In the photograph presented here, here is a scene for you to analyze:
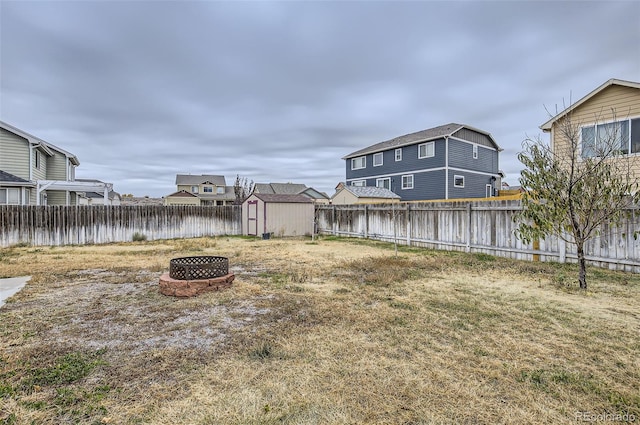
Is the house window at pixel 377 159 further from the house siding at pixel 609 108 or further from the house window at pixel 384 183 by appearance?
the house siding at pixel 609 108

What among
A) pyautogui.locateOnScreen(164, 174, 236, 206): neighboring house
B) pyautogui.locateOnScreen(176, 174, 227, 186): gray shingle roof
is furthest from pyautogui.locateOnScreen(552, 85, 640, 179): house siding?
pyautogui.locateOnScreen(176, 174, 227, 186): gray shingle roof

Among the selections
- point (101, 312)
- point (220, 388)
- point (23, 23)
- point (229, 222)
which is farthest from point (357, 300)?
point (229, 222)

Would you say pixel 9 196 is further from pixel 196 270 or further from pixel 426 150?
pixel 426 150

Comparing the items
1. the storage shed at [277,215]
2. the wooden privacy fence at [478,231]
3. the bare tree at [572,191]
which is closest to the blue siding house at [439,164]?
the wooden privacy fence at [478,231]

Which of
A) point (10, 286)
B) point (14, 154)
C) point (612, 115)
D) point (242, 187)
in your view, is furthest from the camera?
point (242, 187)

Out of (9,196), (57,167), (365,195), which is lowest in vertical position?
(9,196)

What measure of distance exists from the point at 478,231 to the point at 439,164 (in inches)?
585

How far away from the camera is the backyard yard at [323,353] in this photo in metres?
2.19

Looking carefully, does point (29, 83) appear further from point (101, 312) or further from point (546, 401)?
point (546, 401)

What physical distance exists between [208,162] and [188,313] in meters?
48.0

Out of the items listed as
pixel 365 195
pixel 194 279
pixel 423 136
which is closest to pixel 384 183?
pixel 365 195

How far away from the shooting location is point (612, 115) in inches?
417

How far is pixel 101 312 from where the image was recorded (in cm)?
436

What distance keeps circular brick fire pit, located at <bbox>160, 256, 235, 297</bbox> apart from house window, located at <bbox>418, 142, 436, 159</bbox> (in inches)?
874
